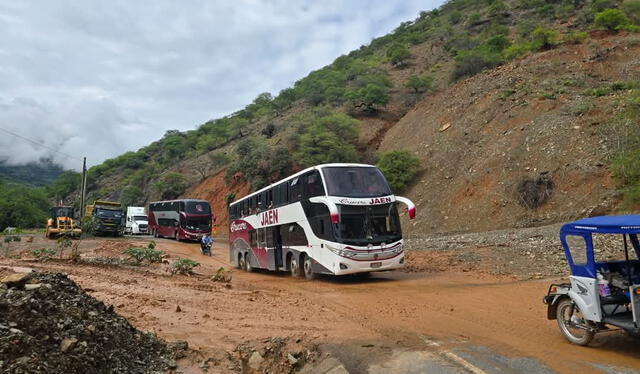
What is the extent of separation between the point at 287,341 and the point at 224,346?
960 millimetres

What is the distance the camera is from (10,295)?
18.6 feet

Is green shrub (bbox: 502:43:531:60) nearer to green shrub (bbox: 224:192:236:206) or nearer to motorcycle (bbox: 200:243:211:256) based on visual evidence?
green shrub (bbox: 224:192:236:206)

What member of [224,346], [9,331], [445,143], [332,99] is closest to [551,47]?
Result: [445,143]

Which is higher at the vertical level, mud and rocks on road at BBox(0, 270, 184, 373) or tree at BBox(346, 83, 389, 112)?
tree at BBox(346, 83, 389, 112)

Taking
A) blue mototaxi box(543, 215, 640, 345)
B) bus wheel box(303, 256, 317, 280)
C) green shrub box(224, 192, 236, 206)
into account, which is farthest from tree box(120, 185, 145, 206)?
blue mototaxi box(543, 215, 640, 345)

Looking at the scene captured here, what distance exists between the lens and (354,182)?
15055 mm

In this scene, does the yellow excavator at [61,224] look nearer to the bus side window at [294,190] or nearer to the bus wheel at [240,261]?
the bus wheel at [240,261]

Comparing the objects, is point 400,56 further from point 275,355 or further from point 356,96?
point 275,355

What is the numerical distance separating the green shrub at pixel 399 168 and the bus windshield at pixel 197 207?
15.3 metres

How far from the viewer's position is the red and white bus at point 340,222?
1426 centimetres

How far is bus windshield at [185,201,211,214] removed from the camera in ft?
130

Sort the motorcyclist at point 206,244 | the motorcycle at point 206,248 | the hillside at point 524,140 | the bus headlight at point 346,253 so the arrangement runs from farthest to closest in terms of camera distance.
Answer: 1. the motorcycle at point 206,248
2. the motorcyclist at point 206,244
3. the hillside at point 524,140
4. the bus headlight at point 346,253

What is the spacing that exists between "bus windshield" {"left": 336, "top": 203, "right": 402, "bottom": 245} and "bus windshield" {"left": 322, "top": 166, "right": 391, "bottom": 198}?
1.63ft

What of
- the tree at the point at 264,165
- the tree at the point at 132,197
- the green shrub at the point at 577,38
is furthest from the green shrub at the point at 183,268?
the tree at the point at 132,197
